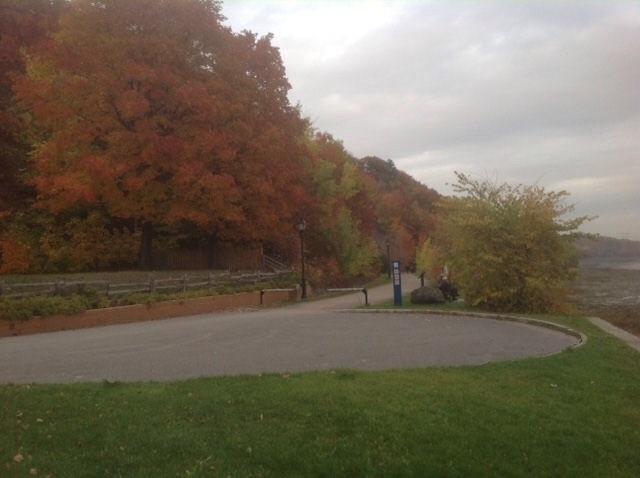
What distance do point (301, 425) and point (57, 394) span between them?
315cm

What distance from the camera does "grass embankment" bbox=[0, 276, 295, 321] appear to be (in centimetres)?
1603

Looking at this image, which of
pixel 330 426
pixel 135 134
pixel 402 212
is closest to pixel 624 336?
pixel 330 426

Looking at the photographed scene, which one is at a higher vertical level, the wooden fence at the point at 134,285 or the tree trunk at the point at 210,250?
the tree trunk at the point at 210,250

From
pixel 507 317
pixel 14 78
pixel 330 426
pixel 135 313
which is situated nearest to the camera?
pixel 330 426

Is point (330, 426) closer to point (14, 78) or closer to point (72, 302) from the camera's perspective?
point (72, 302)

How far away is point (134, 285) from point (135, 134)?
6.48 meters

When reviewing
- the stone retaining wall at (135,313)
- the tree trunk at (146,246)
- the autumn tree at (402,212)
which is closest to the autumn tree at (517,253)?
the stone retaining wall at (135,313)

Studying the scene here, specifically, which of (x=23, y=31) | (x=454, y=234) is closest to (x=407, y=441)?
(x=454, y=234)

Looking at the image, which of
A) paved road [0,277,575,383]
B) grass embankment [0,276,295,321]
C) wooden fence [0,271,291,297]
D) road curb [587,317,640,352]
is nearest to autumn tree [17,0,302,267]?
wooden fence [0,271,291,297]

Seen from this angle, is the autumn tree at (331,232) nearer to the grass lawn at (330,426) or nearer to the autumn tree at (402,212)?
the autumn tree at (402,212)

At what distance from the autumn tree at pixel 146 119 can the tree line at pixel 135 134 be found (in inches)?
2.2

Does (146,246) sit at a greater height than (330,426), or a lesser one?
greater

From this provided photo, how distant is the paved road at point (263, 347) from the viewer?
9430mm

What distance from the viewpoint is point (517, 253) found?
1861 cm
